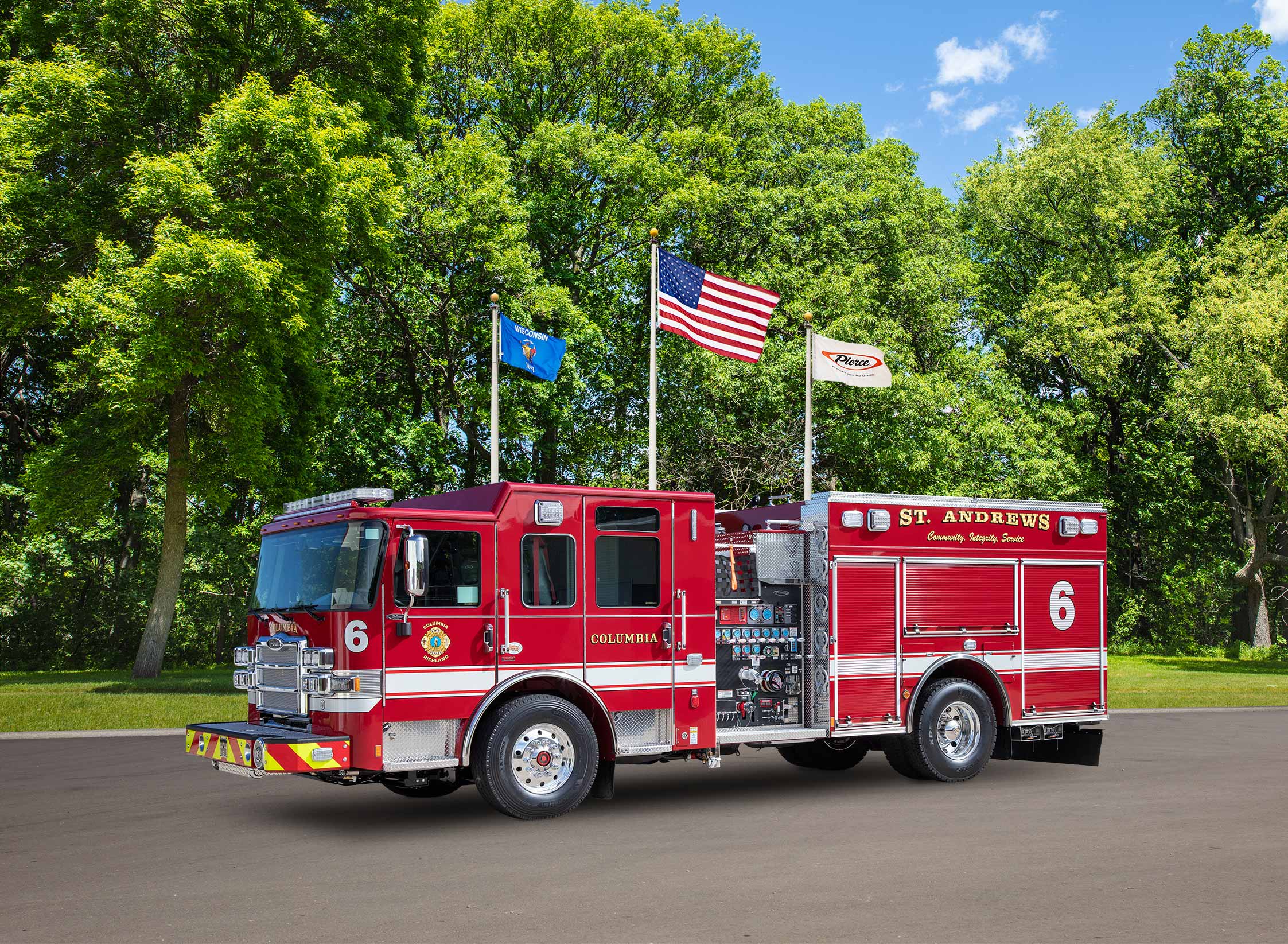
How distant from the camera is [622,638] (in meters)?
11.0

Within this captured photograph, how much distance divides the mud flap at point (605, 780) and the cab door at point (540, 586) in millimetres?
920

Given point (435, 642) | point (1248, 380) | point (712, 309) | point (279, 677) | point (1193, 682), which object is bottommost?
point (1193, 682)

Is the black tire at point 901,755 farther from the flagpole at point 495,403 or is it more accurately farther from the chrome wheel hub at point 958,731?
the flagpole at point 495,403

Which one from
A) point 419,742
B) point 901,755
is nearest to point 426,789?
point 419,742

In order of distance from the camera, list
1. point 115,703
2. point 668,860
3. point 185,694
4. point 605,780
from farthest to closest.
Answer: point 185,694
point 115,703
point 605,780
point 668,860

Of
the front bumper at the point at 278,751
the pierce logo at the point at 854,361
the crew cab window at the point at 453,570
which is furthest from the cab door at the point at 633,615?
the pierce logo at the point at 854,361

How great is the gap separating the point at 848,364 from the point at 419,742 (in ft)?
38.6

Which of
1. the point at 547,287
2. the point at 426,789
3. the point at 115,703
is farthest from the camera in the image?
the point at 547,287

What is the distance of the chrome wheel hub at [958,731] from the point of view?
12969 mm

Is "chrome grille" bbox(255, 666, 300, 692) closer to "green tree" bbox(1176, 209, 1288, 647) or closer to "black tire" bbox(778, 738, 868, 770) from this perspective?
"black tire" bbox(778, 738, 868, 770)

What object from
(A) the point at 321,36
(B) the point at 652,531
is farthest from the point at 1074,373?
(B) the point at 652,531

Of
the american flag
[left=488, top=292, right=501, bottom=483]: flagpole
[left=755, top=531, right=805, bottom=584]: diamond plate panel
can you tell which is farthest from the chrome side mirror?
the american flag

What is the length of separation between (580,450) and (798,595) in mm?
22996

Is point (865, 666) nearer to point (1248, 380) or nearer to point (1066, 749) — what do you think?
point (1066, 749)
